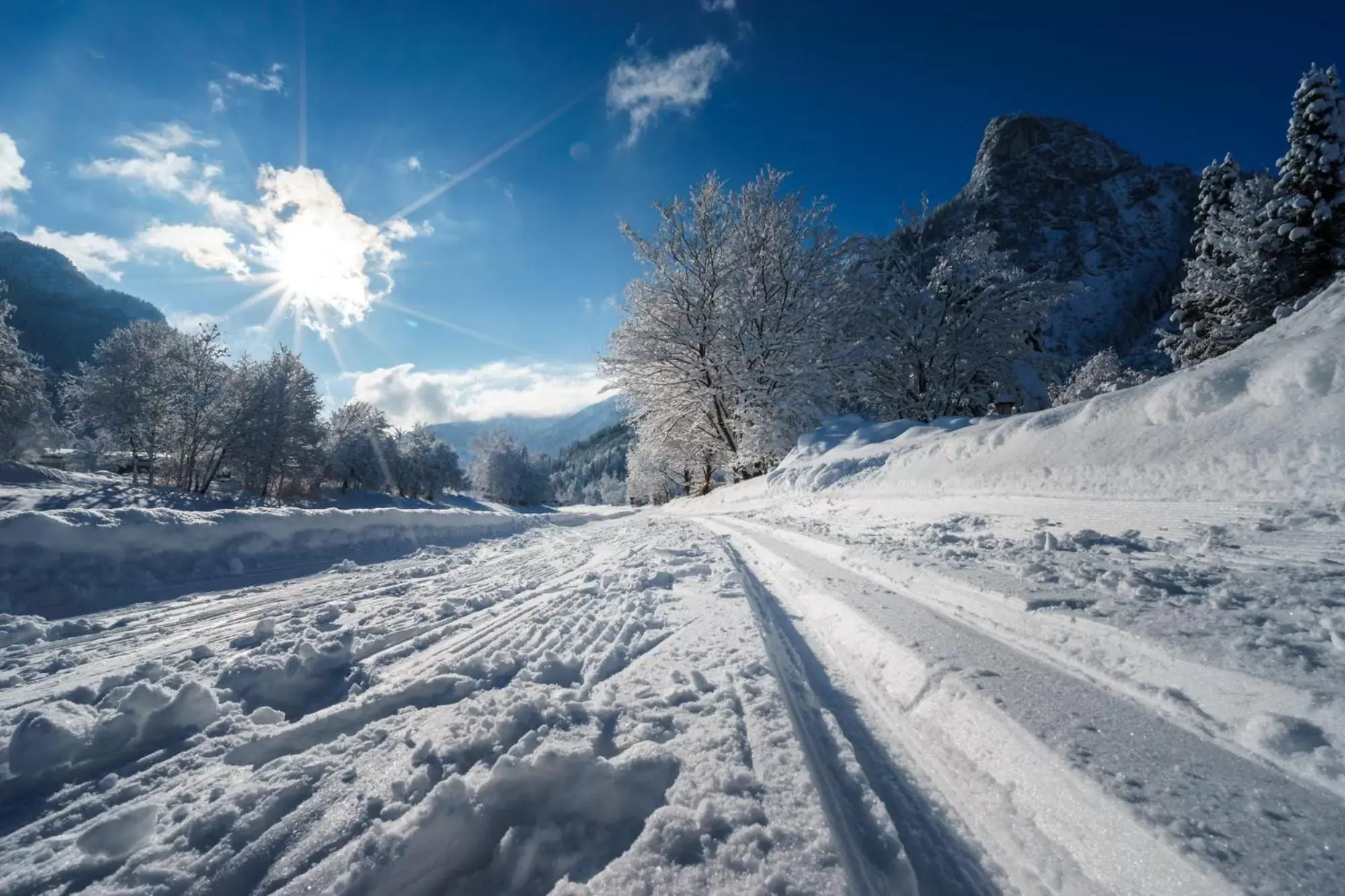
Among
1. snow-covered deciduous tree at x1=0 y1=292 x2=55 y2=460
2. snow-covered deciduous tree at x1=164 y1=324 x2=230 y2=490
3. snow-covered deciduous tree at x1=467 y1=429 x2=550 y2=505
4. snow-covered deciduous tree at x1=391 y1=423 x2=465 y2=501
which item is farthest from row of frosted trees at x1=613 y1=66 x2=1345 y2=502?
snow-covered deciduous tree at x1=467 y1=429 x2=550 y2=505

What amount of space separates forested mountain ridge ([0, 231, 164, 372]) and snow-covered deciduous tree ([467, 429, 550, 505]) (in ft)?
276

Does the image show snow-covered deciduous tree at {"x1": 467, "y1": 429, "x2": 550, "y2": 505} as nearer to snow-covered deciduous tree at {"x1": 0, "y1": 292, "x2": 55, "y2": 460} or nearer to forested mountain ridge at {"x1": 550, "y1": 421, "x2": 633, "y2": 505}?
forested mountain ridge at {"x1": 550, "y1": 421, "x2": 633, "y2": 505}

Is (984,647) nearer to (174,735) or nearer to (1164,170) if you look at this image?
(174,735)

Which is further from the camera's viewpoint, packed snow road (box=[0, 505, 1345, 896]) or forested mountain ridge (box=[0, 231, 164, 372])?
forested mountain ridge (box=[0, 231, 164, 372])

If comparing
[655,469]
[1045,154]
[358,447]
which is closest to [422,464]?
[358,447]

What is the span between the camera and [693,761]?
1.43m

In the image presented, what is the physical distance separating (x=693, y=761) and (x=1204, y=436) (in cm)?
371

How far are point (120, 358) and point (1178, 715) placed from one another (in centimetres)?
3795

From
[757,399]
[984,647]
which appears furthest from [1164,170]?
[984,647]

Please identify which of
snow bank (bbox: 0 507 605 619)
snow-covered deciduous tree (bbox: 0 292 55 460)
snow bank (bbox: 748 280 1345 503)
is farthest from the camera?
snow-covered deciduous tree (bbox: 0 292 55 460)

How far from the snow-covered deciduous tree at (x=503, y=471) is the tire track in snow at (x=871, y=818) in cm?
6753

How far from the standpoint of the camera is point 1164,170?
11362cm

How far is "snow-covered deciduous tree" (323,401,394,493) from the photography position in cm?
4481

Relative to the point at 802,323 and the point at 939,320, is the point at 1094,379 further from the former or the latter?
the point at 802,323
